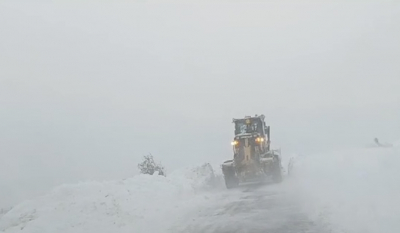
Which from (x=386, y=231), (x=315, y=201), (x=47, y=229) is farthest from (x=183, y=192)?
(x=386, y=231)

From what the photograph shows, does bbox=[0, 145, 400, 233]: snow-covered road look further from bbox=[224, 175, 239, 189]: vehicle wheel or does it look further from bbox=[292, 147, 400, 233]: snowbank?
bbox=[224, 175, 239, 189]: vehicle wheel

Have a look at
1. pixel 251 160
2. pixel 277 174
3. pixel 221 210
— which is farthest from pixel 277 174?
pixel 221 210

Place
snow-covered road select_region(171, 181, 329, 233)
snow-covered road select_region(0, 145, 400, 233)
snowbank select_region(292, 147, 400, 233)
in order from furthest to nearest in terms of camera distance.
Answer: snow-covered road select_region(171, 181, 329, 233) → snow-covered road select_region(0, 145, 400, 233) → snowbank select_region(292, 147, 400, 233)

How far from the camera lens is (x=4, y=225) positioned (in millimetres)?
11516

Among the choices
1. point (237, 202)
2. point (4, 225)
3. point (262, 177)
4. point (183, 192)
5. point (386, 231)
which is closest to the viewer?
point (386, 231)

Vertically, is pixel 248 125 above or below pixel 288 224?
above

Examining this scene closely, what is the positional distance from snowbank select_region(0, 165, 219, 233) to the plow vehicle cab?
3899mm

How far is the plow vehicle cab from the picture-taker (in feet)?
69.5

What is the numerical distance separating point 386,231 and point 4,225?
973 cm

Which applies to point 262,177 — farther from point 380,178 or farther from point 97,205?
point 97,205

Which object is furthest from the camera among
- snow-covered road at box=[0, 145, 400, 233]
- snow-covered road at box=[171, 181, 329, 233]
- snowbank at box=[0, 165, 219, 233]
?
snowbank at box=[0, 165, 219, 233]

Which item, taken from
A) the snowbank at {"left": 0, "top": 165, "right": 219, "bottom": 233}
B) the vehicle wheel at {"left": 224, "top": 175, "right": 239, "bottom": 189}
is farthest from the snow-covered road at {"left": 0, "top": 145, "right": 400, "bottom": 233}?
the vehicle wheel at {"left": 224, "top": 175, "right": 239, "bottom": 189}

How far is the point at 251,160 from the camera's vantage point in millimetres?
21625

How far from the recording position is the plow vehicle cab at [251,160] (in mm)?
21188
